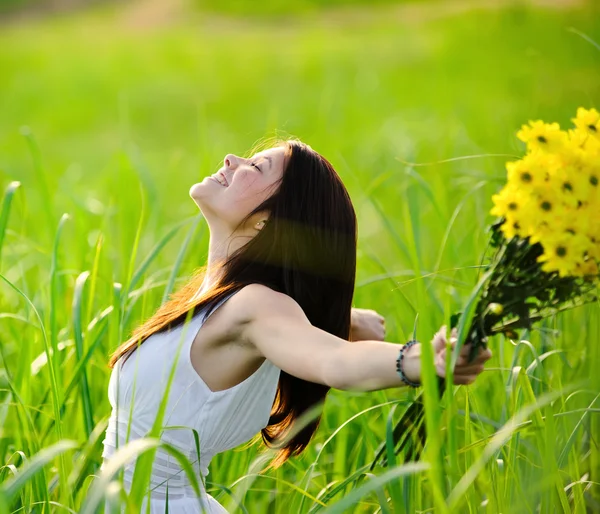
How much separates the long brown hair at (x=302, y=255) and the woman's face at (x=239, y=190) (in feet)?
0.05

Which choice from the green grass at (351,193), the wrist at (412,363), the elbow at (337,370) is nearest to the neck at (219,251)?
the green grass at (351,193)

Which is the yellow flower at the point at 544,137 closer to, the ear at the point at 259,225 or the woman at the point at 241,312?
the woman at the point at 241,312

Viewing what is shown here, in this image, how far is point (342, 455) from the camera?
1752 millimetres

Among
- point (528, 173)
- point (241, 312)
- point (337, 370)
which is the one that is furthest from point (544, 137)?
point (241, 312)

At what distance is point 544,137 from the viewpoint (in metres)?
1.08

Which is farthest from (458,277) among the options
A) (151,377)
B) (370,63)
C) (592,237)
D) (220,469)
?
(370,63)

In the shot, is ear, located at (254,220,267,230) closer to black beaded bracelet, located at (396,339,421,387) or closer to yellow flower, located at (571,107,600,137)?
black beaded bracelet, located at (396,339,421,387)

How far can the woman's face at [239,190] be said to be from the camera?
58.4 inches

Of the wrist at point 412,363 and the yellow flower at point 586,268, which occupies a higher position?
the yellow flower at point 586,268

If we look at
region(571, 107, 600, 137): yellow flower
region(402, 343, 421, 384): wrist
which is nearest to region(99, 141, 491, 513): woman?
region(402, 343, 421, 384): wrist

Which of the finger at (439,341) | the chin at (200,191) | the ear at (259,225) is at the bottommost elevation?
the finger at (439,341)

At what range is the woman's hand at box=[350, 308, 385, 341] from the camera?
5.62 feet

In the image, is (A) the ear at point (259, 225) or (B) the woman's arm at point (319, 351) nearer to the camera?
(B) the woman's arm at point (319, 351)

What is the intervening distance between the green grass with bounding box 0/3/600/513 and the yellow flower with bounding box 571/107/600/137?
0.29 m
